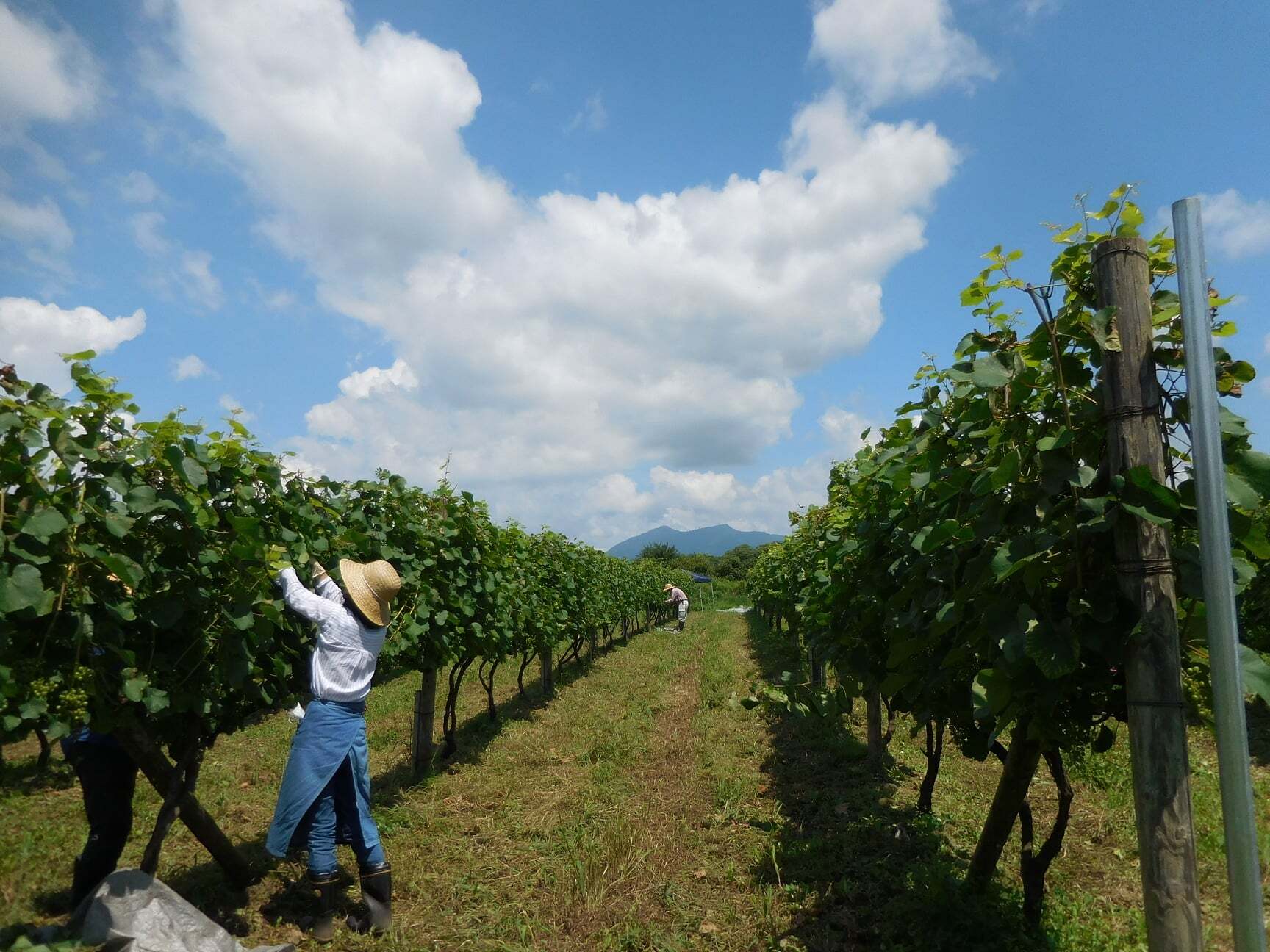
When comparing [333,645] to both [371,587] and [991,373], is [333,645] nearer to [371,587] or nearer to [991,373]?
[371,587]

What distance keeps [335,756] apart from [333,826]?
389 millimetres

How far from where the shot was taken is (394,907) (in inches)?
169

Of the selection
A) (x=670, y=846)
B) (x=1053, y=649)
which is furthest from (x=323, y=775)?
(x=1053, y=649)

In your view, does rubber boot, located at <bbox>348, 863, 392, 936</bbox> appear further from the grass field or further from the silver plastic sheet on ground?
the silver plastic sheet on ground

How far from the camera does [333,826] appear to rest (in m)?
3.95

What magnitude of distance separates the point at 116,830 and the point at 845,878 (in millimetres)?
4021

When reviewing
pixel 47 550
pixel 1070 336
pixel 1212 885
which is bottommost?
pixel 1212 885

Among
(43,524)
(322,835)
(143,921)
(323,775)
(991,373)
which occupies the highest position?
(991,373)

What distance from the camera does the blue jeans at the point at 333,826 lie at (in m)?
3.87

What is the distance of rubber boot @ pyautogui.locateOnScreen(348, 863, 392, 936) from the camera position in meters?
3.96

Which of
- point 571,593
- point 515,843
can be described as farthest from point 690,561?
point 515,843

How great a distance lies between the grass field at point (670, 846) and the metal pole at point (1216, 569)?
2.44 metres

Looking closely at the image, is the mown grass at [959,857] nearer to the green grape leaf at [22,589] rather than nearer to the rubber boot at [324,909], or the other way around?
the rubber boot at [324,909]

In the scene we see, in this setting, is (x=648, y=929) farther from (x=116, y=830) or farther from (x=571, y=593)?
(x=571, y=593)
